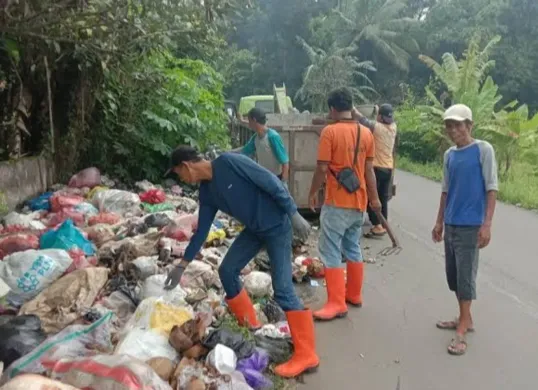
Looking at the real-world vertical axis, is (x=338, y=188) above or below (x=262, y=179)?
below

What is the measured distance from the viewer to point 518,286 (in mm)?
6484

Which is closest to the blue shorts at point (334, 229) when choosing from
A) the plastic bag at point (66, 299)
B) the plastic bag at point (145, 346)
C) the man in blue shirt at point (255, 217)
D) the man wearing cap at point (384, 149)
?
the man in blue shirt at point (255, 217)

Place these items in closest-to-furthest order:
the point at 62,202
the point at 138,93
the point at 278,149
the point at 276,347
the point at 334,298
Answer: the point at 276,347, the point at 334,298, the point at 278,149, the point at 62,202, the point at 138,93

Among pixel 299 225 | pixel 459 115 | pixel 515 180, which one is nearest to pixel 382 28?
pixel 515 180

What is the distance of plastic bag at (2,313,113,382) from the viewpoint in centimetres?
355

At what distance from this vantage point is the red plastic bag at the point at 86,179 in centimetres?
952

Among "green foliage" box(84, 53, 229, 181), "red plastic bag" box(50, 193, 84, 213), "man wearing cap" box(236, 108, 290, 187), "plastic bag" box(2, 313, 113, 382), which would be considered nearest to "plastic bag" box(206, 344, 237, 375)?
"plastic bag" box(2, 313, 113, 382)

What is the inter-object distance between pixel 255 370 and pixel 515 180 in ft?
40.3

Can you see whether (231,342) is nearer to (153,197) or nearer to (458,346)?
(458,346)

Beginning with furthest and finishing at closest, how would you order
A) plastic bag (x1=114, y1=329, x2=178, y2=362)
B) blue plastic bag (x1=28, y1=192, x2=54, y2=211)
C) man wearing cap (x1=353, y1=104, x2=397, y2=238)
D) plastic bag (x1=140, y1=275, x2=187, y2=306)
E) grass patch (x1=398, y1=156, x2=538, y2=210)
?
grass patch (x1=398, y1=156, x2=538, y2=210) → blue plastic bag (x1=28, y1=192, x2=54, y2=211) → man wearing cap (x1=353, y1=104, x2=397, y2=238) → plastic bag (x1=140, y1=275, x2=187, y2=306) → plastic bag (x1=114, y1=329, x2=178, y2=362)

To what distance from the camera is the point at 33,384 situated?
2986 mm

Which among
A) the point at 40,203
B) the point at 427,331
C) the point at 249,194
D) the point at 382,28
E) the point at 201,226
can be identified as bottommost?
the point at 427,331

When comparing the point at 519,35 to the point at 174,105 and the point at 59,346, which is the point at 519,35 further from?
the point at 59,346

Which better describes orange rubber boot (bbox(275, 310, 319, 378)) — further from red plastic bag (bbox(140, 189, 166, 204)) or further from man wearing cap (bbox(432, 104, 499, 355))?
red plastic bag (bbox(140, 189, 166, 204))
